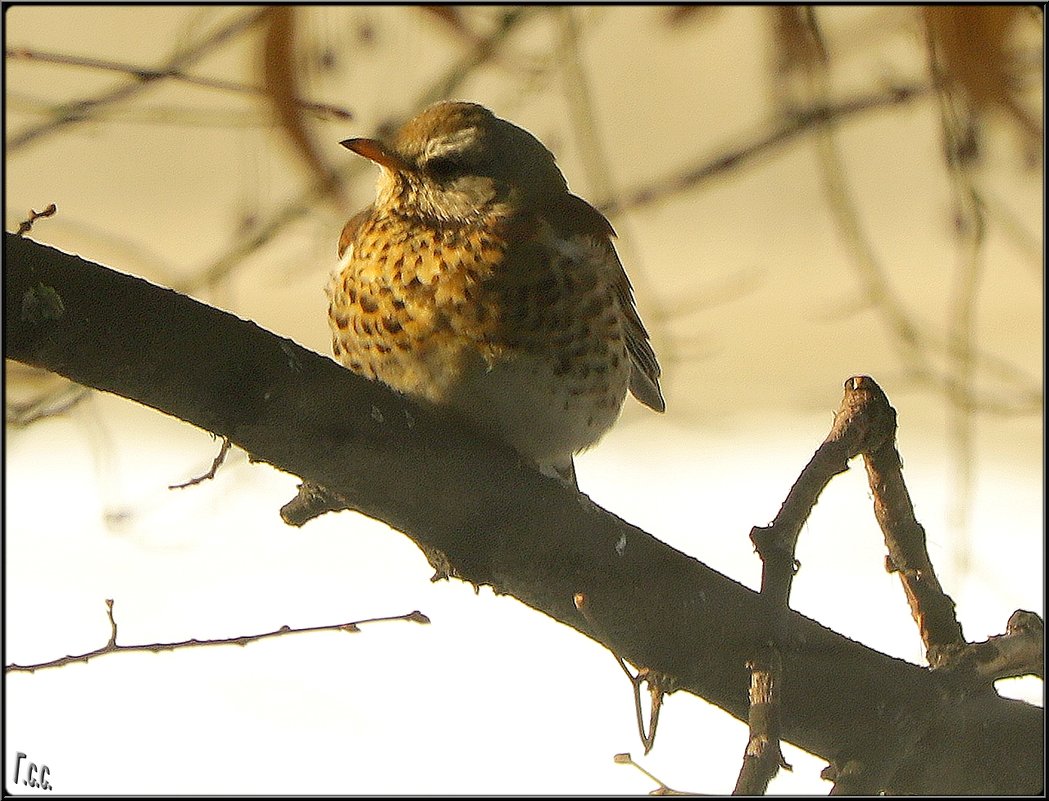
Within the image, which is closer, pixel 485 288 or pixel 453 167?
pixel 485 288

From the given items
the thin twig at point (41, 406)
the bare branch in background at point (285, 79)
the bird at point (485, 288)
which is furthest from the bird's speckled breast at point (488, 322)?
the thin twig at point (41, 406)

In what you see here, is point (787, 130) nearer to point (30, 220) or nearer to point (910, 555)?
point (910, 555)

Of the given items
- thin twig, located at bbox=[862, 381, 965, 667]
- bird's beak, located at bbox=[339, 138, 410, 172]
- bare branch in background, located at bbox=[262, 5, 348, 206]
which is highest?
bird's beak, located at bbox=[339, 138, 410, 172]

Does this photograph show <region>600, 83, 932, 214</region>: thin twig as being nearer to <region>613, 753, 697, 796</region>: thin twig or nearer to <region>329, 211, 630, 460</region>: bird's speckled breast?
<region>329, 211, 630, 460</region>: bird's speckled breast

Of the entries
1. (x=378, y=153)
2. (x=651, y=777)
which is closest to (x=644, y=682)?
(x=651, y=777)

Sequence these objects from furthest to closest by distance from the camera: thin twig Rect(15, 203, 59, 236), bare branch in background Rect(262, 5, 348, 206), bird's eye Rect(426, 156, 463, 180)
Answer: bird's eye Rect(426, 156, 463, 180), bare branch in background Rect(262, 5, 348, 206), thin twig Rect(15, 203, 59, 236)

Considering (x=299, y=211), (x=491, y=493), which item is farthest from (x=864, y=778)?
(x=299, y=211)

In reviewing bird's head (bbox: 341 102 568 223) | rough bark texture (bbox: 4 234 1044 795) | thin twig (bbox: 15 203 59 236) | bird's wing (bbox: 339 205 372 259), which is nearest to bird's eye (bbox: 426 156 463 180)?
bird's head (bbox: 341 102 568 223)
